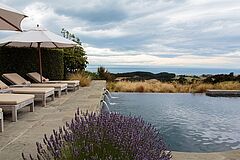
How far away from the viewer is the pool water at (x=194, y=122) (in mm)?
6078

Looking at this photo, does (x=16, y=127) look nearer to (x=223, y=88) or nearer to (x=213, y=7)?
(x=213, y=7)

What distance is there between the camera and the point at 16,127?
528cm

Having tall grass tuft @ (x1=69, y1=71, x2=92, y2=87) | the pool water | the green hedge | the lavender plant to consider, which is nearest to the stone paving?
the lavender plant

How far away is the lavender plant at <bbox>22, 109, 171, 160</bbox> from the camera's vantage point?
233 centimetres

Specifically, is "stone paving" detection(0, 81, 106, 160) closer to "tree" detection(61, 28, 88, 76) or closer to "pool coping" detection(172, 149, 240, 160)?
"pool coping" detection(172, 149, 240, 160)

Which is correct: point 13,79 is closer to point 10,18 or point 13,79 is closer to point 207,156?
point 10,18

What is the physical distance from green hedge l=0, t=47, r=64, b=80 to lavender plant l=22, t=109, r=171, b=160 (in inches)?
417

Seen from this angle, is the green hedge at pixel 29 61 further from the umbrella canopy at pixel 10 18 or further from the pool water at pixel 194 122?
the umbrella canopy at pixel 10 18

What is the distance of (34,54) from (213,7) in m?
7.19

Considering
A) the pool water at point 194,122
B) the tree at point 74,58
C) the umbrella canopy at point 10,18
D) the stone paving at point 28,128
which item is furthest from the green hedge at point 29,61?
the umbrella canopy at point 10,18

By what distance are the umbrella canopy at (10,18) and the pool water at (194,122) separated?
3.19m

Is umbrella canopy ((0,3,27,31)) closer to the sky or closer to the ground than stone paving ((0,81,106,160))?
closer to the sky

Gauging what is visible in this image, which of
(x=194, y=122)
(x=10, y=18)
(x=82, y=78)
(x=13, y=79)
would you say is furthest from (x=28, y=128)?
(x=82, y=78)

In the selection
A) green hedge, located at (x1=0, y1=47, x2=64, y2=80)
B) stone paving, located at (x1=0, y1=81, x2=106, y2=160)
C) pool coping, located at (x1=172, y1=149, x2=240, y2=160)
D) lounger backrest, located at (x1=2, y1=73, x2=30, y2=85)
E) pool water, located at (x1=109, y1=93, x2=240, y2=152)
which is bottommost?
pool water, located at (x1=109, y1=93, x2=240, y2=152)
